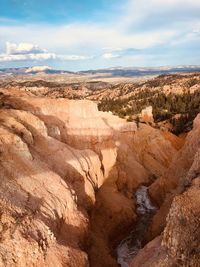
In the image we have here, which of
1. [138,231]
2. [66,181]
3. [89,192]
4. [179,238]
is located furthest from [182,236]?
[138,231]

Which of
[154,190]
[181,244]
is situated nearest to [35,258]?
[181,244]

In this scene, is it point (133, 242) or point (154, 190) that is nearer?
point (133, 242)

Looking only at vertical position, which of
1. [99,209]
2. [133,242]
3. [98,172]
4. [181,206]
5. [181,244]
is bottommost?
[133,242]

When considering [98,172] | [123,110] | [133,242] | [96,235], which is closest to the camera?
[96,235]

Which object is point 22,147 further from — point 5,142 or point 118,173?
point 118,173

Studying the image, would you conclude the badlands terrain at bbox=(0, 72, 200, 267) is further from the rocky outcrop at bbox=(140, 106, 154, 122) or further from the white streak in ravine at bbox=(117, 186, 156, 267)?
the rocky outcrop at bbox=(140, 106, 154, 122)

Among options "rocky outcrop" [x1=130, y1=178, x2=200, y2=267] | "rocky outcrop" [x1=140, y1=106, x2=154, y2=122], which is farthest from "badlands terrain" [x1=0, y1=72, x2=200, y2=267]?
"rocky outcrop" [x1=140, y1=106, x2=154, y2=122]

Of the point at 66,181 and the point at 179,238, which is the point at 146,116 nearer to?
the point at 66,181

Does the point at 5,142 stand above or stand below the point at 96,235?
above
